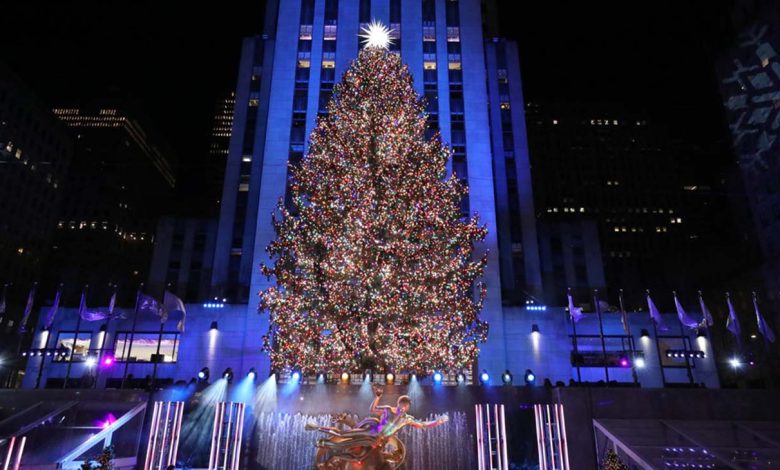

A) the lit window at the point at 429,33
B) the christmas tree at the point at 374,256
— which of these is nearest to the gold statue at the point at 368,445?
the christmas tree at the point at 374,256

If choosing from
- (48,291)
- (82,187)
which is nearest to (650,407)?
(48,291)

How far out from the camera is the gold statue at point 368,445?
11.8 metres

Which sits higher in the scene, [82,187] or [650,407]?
[82,187]

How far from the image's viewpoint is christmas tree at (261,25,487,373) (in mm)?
19406

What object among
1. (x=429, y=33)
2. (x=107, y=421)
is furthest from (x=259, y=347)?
(x=429, y=33)

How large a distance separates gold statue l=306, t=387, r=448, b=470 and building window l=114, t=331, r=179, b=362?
24.5m

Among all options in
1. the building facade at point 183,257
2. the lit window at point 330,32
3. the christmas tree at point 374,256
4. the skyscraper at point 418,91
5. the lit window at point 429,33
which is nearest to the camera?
Answer: the christmas tree at point 374,256

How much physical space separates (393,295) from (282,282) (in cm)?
473

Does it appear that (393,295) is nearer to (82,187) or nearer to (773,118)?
(773,118)

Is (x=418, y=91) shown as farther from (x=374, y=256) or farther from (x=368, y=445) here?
(x=368, y=445)

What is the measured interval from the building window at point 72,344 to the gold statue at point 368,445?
27319 mm

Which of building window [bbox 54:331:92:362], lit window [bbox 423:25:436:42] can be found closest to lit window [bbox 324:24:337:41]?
lit window [bbox 423:25:436:42]

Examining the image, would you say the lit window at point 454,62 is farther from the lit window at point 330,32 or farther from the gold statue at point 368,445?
the gold statue at point 368,445

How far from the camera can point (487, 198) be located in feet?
112
